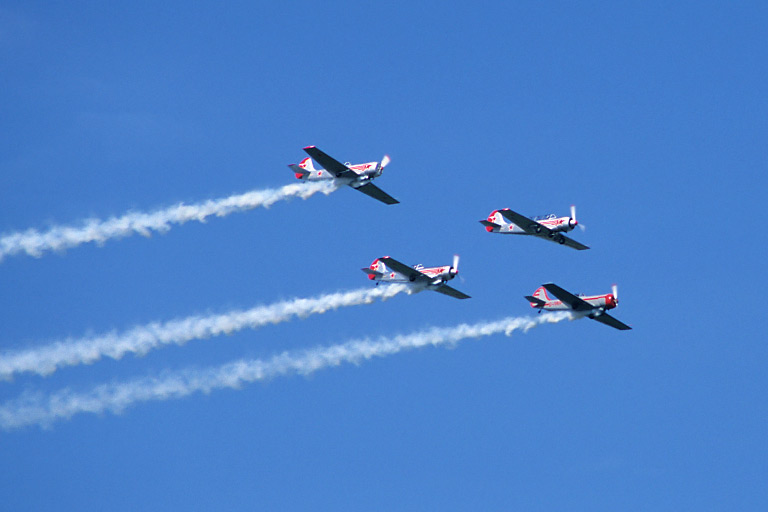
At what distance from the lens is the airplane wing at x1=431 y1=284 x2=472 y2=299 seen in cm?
9862

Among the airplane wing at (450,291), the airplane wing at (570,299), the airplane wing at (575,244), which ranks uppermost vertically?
the airplane wing at (575,244)

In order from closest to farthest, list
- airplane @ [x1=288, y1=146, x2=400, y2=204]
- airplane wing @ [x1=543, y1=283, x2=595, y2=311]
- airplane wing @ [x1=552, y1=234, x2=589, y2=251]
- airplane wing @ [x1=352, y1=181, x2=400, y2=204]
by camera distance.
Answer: airplane wing @ [x1=543, y1=283, x2=595, y2=311] < airplane @ [x1=288, y1=146, x2=400, y2=204] < airplane wing @ [x1=352, y1=181, x2=400, y2=204] < airplane wing @ [x1=552, y1=234, x2=589, y2=251]

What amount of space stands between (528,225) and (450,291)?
22.0 feet

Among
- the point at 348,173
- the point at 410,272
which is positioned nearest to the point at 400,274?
the point at 410,272

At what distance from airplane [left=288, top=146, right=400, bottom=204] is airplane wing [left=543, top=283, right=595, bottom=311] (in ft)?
40.6

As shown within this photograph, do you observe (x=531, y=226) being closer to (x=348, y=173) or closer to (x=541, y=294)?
(x=541, y=294)

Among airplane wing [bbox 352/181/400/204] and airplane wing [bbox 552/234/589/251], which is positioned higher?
airplane wing [bbox 352/181/400/204]

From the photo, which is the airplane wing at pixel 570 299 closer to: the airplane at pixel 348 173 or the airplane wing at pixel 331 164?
the airplane at pixel 348 173

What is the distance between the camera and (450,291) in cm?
9950

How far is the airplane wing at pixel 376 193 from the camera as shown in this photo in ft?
321

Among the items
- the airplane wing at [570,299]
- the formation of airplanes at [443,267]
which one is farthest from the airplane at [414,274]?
the airplane wing at [570,299]

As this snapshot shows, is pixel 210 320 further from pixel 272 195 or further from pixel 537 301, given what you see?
pixel 537 301

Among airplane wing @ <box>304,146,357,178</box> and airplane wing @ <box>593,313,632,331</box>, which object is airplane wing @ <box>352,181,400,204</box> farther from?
airplane wing @ <box>593,313,632,331</box>

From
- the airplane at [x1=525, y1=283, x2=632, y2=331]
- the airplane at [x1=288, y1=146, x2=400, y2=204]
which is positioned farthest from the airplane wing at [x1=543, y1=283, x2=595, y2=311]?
the airplane at [x1=288, y1=146, x2=400, y2=204]
